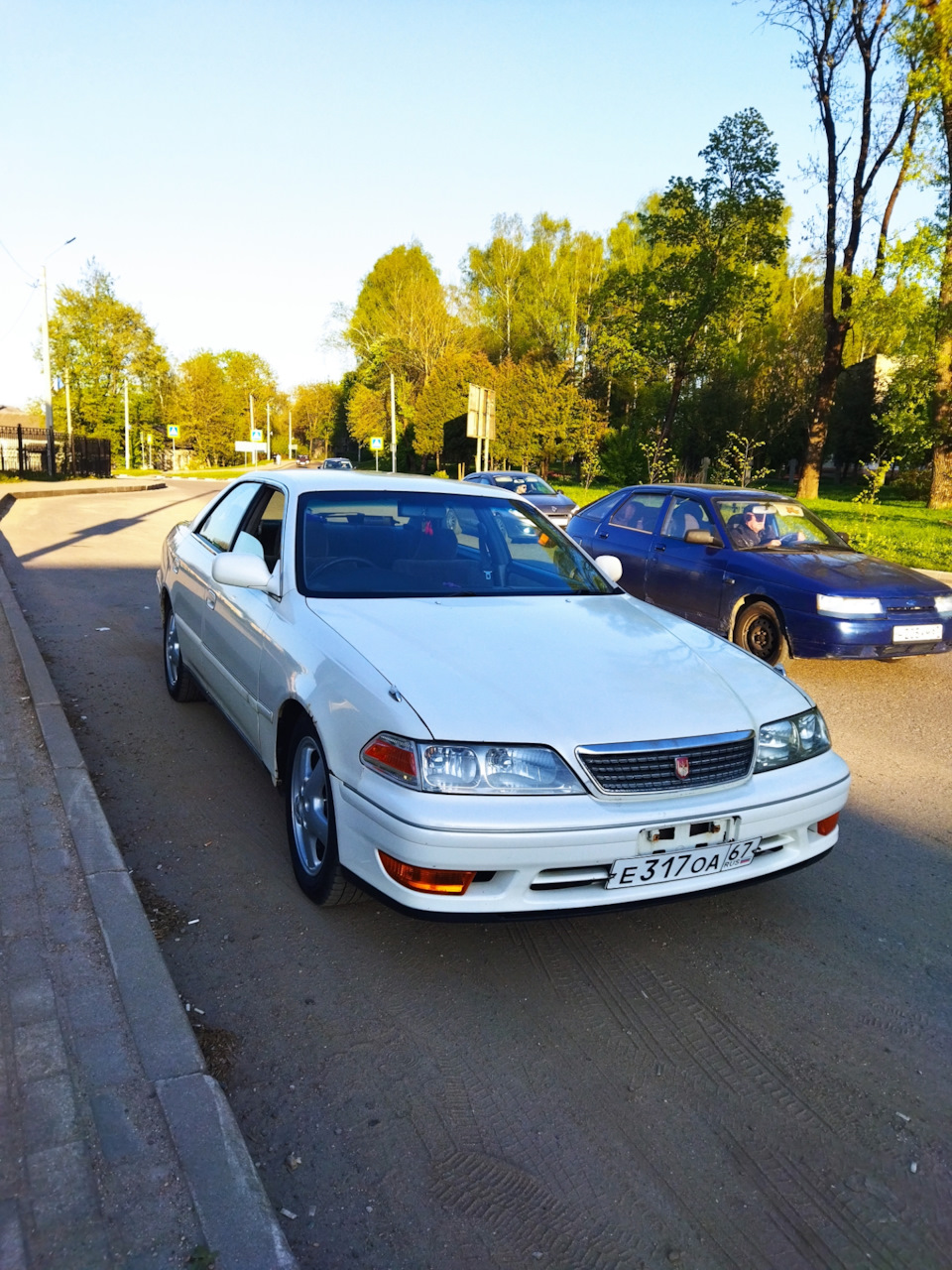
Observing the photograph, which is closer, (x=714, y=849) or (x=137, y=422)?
(x=714, y=849)

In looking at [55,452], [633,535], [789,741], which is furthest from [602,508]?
[55,452]

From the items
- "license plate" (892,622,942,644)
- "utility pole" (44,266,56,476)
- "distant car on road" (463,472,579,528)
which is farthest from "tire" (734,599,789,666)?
"utility pole" (44,266,56,476)

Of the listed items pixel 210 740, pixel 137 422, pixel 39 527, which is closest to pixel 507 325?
pixel 137 422

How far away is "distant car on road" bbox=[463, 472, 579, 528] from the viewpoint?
2134 centimetres

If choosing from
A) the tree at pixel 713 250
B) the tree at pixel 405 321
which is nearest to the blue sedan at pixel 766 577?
the tree at pixel 713 250

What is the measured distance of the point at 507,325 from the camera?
55.5 metres

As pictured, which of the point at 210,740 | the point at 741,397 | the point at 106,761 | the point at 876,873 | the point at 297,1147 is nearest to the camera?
the point at 297,1147

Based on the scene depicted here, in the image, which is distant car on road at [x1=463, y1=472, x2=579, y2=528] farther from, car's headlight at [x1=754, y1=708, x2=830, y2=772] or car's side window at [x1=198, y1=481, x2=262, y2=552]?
car's headlight at [x1=754, y1=708, x2=830, y2=772]

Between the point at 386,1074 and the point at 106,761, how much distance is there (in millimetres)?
2987

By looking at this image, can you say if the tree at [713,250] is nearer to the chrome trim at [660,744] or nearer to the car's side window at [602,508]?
the car's side window at [602,508]

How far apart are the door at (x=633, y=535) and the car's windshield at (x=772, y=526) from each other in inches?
30.6

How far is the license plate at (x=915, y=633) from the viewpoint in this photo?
6969 millimetres

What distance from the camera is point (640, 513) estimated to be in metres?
9.09

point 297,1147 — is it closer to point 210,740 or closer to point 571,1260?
point 571,1260
